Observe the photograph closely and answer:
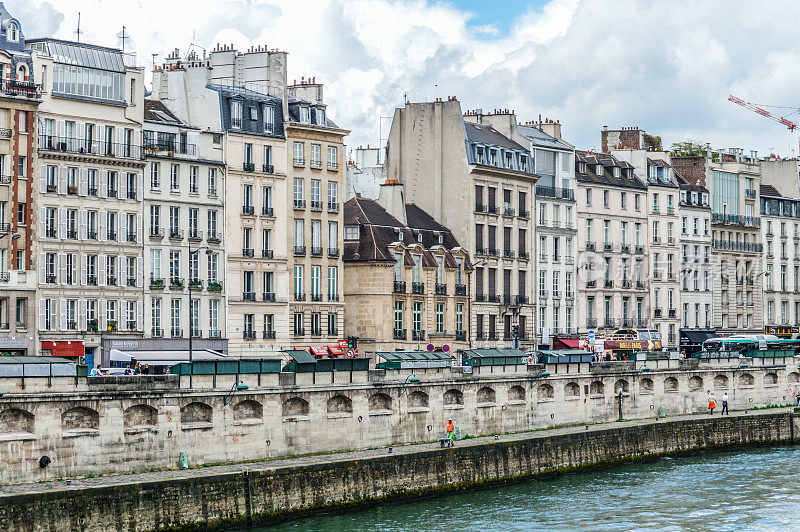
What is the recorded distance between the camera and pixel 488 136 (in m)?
102

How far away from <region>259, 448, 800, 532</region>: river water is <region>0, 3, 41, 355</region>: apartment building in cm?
2248

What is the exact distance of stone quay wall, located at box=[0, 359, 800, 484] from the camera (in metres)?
53.1

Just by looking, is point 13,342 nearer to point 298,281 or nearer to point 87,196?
point 87,196

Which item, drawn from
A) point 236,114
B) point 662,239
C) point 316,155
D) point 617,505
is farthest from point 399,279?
point 617,505

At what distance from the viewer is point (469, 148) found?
9800cm

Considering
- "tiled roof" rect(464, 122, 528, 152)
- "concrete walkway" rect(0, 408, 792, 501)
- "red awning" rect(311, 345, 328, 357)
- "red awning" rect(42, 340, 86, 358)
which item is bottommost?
"concrete walkway" rect(0, 408, 792, 501)

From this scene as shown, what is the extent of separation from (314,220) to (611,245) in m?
28.4

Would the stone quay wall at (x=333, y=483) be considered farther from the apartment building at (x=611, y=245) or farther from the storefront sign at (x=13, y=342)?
the apartment building at (x=611, y=245)

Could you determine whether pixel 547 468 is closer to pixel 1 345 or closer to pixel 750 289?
pixel 1 345

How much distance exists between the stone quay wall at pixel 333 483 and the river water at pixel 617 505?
0.61m

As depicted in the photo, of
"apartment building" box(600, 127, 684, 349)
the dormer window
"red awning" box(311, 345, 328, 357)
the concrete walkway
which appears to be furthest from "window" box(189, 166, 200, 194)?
"apartment building" box(600, 127, 684, 349)

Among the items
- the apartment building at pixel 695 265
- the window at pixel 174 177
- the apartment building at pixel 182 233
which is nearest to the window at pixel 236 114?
the apartment building at pixel 182 233

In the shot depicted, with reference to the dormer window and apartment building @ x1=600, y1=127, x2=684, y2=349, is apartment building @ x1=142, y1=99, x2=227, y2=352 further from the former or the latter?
apartment building @ x1=600, y1=127, x2=684, y2=349

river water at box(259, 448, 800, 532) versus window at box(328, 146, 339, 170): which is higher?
window at box(328, 146, 339, 170)
